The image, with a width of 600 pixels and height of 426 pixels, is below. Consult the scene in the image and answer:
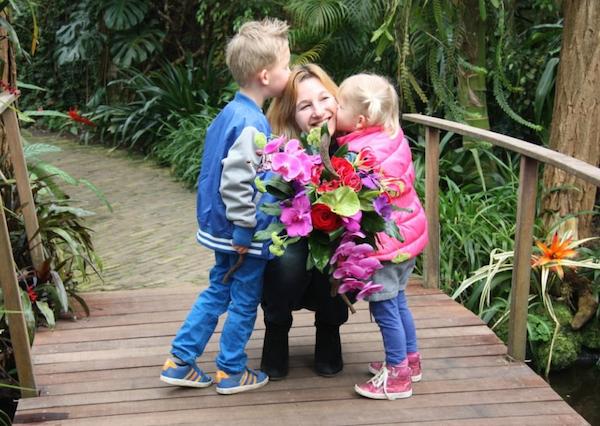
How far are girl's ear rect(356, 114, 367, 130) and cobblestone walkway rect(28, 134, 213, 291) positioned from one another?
2368mm

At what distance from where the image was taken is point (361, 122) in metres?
3.08

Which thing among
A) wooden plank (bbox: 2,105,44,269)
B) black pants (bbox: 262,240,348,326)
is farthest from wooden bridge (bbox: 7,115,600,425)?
wooden plank (bbox: 2,105,44,269)

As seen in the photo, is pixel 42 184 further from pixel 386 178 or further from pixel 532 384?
pixel 532 384

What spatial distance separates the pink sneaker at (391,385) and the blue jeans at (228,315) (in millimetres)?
496

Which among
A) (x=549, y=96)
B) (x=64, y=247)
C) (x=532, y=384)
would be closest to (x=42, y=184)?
(x=64, y=247)

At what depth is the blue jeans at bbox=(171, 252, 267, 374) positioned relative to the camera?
124 inches

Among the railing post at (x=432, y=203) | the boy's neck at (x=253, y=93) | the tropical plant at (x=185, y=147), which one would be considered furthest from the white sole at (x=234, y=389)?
the tropical plant at (x=185, y=147)

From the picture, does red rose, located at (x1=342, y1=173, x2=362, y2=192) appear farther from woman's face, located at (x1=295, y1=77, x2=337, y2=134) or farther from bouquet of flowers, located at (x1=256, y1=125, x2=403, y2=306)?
woman's face, located at (x1=295, y1=77, x2=337, y2=134)

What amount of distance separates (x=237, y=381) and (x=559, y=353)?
2.18m

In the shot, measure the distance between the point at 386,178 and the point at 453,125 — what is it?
108cm

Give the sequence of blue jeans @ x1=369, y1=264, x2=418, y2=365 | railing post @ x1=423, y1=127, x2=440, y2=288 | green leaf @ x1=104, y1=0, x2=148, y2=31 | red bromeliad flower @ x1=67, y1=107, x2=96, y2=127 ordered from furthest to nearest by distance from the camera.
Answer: green leaf @ x1=104, y1=0, x2=148, y2=31, red bromeliad flower @ x1=67, y1=107, x2=96, y2=127, railing post @ x1=423, y1=127, x2=440, y2=288, blue jeans @ x1=369, y1=264, x2=418, y2=365

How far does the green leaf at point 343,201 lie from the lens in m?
2.82

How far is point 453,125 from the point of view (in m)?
3.96

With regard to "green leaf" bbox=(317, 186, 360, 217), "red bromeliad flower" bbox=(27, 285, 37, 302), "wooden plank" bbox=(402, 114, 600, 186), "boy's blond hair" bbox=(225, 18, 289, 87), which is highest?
"boy's blond hair" bbox=(225, 18, 289, 87)
